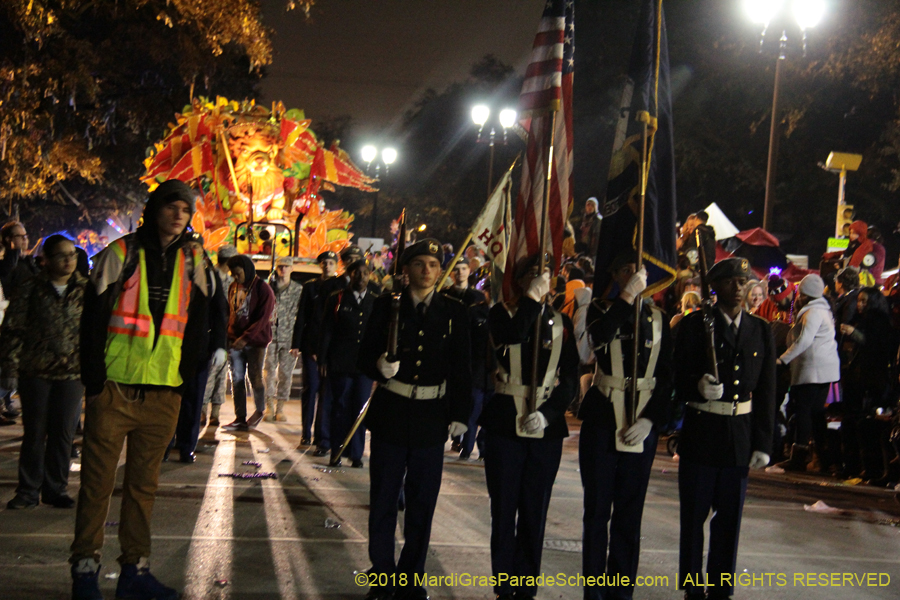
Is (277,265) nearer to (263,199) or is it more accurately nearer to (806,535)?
(263,199)

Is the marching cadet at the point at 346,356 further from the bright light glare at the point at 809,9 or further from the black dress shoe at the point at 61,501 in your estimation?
the bright light glare at the point at 809,9

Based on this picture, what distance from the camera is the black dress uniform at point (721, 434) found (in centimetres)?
529

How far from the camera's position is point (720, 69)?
98.1ft

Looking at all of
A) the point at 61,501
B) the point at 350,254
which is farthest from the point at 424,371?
the point at 350,254

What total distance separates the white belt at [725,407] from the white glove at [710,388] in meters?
0.10

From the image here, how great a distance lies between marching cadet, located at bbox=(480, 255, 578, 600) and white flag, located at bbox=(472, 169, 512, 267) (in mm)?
2848

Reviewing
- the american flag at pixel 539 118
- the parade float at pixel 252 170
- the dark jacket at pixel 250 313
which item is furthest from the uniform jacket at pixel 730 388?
the parade float at pixel 252 170

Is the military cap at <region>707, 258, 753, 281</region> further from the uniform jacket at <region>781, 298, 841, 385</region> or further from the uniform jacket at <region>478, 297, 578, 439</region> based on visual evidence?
the uniform jacket at <region>781, 298, 841, 385</region>

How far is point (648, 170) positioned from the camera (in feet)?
19.5

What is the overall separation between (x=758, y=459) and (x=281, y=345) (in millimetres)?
8501

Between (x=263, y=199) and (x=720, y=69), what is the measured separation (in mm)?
16563

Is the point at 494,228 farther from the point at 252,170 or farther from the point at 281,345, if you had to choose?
the point at 252,170

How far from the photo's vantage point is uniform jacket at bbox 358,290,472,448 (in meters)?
5.22

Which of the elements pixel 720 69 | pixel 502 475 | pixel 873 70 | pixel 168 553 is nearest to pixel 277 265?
pixel 168 553
